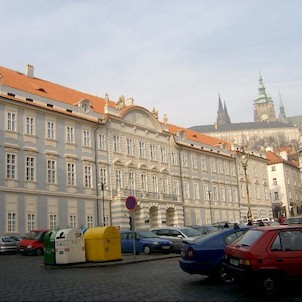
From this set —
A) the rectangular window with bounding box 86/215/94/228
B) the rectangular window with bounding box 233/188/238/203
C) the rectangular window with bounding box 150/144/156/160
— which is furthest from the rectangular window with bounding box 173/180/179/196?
the rectangular window with bounding box 233/188/238/203

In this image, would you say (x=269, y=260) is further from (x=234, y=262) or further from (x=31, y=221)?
(x=31, y=221)

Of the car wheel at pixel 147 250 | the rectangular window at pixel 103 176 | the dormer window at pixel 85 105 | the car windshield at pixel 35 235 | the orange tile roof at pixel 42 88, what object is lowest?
the car wheel at pixel 147 250

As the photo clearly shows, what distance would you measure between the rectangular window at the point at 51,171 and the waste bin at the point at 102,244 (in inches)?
770

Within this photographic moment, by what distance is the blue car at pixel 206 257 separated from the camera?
11.7 meters

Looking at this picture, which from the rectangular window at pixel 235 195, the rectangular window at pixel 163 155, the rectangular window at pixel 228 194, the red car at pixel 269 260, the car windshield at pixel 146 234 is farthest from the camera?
the rectangular window at pixel 235 195

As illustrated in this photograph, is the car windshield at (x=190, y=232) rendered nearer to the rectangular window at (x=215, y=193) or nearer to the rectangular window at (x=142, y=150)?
the rectangular window at (x=142, y=150)

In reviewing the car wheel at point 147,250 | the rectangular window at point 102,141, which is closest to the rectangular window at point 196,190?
the rectangular window at point 102,141

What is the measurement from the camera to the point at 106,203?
42812 millimetres

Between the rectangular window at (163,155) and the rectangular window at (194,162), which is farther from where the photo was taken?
the rectangular window at (194,162)

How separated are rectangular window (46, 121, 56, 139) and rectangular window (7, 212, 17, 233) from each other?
788 centimetres

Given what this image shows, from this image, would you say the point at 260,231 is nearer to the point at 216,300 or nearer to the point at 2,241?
the point at 216,300

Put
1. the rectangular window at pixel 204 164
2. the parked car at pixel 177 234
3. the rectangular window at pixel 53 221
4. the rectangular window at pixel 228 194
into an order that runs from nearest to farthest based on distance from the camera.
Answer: the parked car at pixel 177 234
the rectangular window at pixel 53 221
the rectangular window at pixel 204 164
the rectangular window at pixel 228 194

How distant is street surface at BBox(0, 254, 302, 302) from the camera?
31.9 feet

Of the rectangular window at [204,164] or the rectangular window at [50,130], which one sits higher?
the rectangular window at [50,130]
